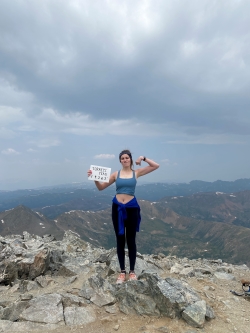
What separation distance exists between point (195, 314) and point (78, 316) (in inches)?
141

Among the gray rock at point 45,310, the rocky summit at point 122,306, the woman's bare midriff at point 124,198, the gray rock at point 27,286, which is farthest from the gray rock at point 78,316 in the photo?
the woman's bare midriff at point 124,198

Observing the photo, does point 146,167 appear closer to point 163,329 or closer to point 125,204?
point 125,204

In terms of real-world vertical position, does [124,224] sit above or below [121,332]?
above

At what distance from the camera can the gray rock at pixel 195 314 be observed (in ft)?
21.5

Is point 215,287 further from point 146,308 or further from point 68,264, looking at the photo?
point 68,264

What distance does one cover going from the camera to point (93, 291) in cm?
857

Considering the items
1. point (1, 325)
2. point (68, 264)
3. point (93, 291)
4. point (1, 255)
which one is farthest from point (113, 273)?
point (1, 255)

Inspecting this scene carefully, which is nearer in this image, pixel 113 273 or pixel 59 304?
pixel 59 304

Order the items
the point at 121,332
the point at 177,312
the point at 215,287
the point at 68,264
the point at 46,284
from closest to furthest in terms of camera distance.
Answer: the point at 121,332, the point at 177,312, the point at 215,287, the point at 46,284, the point at 68,264

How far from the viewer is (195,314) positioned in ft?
22.2

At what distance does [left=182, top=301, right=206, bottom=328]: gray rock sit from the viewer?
258 inches

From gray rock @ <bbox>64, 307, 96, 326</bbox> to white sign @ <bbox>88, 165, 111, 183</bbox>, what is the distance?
439 centimetres

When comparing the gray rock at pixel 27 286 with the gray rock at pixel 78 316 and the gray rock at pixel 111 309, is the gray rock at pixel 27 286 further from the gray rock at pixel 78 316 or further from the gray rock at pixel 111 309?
the gray rock at pixel 111 309

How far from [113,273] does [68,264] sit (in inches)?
113
